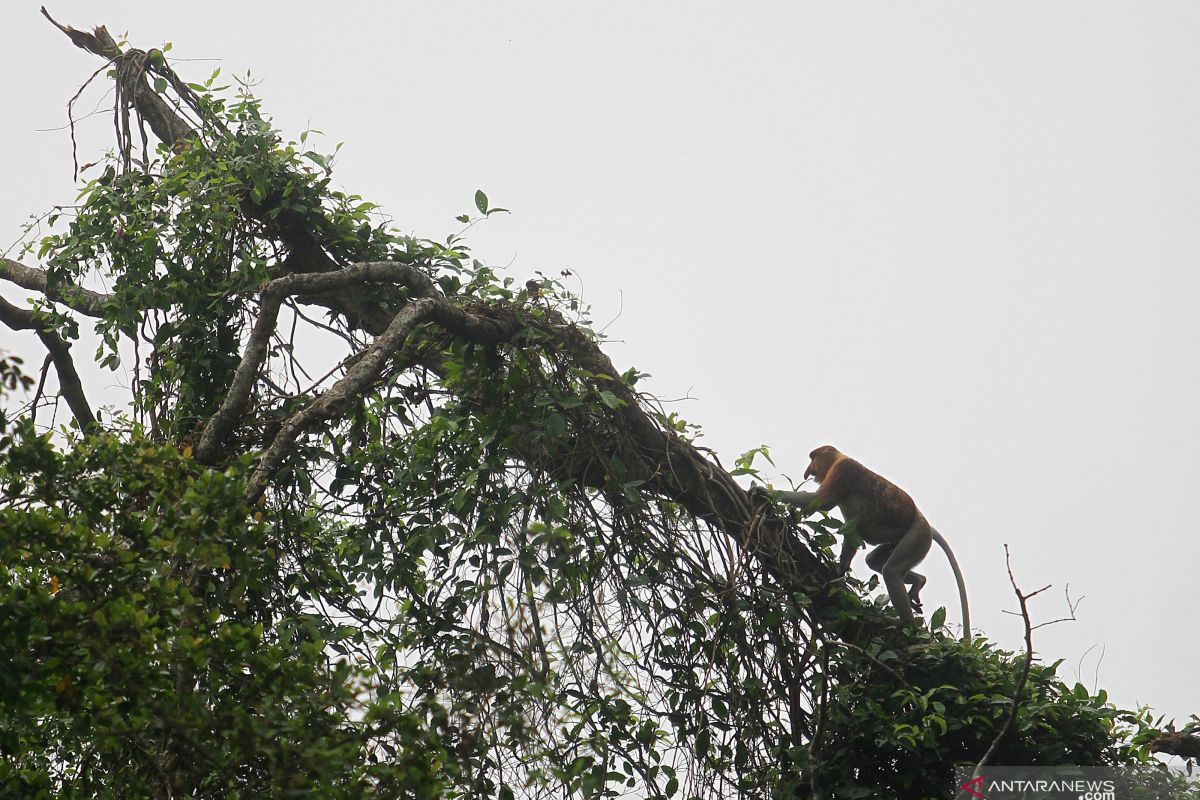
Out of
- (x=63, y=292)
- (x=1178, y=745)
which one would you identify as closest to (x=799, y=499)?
(x=1178, y=745)

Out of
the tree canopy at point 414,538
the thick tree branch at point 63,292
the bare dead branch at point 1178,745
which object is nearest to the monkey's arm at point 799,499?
the tree canopy at point 414,538

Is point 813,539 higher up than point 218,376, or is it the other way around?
point 218,376

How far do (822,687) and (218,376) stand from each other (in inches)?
116

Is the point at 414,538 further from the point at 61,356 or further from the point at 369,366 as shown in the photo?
the point at 61,356

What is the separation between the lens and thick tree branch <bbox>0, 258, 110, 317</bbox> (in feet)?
15.5

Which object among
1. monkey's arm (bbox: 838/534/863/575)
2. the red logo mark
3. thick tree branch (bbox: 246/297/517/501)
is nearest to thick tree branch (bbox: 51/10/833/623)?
thick tree branch (bbox: 246/297/517/501)

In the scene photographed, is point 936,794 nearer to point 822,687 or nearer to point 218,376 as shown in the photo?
point 822,687

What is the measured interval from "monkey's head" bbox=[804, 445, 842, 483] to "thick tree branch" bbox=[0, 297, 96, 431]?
3.79m

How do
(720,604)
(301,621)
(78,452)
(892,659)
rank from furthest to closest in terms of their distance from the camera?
(892,659) → (720,604) → (301,621) → (78,452)

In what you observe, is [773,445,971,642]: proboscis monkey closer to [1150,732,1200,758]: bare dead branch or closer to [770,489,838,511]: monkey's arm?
[770,489,838,511]: monkey's arm

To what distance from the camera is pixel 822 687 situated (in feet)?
13.4

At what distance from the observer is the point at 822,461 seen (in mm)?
5652

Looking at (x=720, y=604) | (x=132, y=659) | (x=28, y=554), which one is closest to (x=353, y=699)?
(x=132, y=659)

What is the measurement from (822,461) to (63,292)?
13.1 feet
